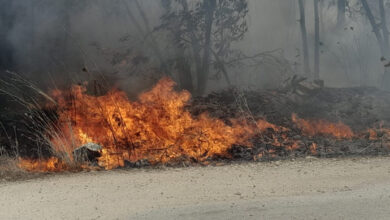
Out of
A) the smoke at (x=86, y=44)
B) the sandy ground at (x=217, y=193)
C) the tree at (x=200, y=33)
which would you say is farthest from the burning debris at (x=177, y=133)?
the tree at (x=200, y=33)

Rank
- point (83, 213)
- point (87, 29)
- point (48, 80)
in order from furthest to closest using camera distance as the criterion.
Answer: point (87, 29), point (48, 80), point (83, 213)

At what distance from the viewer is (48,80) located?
1096 centimetres

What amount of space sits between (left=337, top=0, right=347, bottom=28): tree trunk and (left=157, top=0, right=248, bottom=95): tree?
7006mm

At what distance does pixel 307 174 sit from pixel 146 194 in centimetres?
220

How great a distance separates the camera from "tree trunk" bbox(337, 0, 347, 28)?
17.4 metres

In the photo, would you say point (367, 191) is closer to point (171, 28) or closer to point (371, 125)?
point (371, 125)

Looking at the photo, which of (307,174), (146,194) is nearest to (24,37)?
(146,194)

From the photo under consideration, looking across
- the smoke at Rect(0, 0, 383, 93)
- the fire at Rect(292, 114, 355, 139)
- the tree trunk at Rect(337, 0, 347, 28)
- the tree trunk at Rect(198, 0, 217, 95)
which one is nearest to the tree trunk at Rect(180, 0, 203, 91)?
the tree trunk at Rect(198, 0, 217, 95)

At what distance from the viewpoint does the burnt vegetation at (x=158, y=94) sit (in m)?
7.77

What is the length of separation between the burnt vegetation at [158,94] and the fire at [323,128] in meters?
0.02

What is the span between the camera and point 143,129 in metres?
8.30

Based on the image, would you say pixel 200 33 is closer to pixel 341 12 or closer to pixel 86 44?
pixel 86 44

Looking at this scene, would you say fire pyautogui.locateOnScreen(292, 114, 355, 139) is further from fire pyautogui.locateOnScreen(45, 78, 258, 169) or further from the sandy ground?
the sandy ground

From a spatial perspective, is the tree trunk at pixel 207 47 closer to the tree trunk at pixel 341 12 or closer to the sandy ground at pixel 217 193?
the sandy ground at pixel 217 193
